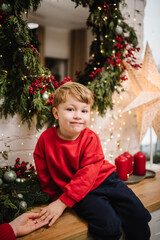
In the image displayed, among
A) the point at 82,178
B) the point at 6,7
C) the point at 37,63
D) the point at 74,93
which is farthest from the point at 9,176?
the point at 6,7

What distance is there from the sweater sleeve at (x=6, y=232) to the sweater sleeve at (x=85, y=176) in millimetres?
305

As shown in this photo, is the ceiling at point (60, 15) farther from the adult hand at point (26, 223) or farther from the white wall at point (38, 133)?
the adult hand at point (26, 223)

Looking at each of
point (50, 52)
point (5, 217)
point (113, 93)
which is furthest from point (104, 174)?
point (50, 52)

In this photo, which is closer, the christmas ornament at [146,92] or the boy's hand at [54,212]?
the boy's hand at [54,212]

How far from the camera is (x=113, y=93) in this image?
6.66 ft

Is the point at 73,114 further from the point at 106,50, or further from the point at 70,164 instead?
the point at 106,50

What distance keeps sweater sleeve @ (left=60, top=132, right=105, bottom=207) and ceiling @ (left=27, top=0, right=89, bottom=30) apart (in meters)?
1.06

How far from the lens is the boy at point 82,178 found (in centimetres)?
117

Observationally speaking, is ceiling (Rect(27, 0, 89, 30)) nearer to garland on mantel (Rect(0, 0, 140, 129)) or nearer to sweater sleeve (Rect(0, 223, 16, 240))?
garland on mantel (Rect(0, 0, 140, 129))

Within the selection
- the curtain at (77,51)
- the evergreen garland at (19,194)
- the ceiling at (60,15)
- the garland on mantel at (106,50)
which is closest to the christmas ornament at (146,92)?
the garland on mantel at (106,50)

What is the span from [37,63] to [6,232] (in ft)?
3.67

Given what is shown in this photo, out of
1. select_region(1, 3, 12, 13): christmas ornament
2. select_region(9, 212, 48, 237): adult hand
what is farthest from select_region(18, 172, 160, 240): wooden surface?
select_region(1, 3, 12, 13): christmas ornament

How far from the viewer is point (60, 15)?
1.77 m

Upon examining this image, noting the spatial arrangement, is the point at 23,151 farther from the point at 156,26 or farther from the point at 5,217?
the point at 156,26
